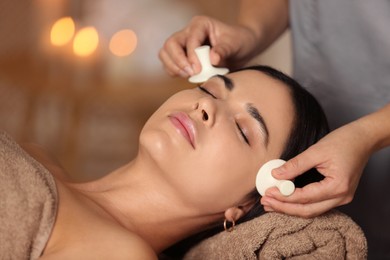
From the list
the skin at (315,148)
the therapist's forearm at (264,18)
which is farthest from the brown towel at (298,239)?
the therapist's forearm at (264,18)

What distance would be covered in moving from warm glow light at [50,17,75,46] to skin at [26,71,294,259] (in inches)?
18.7

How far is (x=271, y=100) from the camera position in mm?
1414

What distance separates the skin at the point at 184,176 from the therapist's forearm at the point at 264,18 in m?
0.28

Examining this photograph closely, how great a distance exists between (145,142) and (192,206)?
0.59 ft

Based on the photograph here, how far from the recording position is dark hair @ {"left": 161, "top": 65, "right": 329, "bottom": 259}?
1402 millimetres

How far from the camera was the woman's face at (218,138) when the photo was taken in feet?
4.32

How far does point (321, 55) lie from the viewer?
1.72m

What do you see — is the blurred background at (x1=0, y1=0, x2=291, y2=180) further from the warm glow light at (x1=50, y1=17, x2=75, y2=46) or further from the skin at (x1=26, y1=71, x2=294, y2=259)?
the skin at (x1=26, y1=71, x2=294, y2=259)

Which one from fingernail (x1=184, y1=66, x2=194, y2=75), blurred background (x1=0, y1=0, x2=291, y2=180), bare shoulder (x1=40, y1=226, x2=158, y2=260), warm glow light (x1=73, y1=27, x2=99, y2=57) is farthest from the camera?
warm glow light (x1=73, y1=27, x2=99, y2=57)

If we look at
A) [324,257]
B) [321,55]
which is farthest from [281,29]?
[324,257]

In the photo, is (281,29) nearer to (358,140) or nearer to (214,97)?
(214,97)

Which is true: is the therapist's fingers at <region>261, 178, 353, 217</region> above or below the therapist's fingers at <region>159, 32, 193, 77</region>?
below

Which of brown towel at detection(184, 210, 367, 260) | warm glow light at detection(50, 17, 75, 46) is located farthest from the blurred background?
brown towel at detection(184, 210, 367, 260)

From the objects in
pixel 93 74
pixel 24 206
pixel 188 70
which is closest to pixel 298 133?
pixel 188 70
